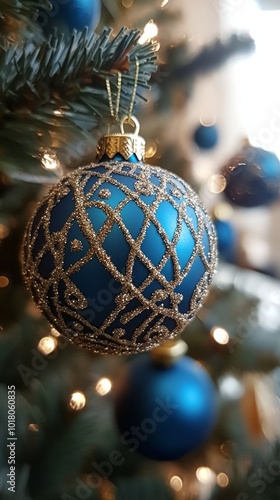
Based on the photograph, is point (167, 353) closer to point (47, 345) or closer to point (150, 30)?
point (47, 345)

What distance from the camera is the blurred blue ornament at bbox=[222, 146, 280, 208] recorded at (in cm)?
74

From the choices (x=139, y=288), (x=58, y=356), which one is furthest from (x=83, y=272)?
(x=58, y=356)

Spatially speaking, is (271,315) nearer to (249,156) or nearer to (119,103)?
(249,156)

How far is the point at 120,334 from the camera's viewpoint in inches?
14.6

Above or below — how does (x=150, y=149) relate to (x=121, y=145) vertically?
below

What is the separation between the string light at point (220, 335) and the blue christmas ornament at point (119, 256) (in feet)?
1.50

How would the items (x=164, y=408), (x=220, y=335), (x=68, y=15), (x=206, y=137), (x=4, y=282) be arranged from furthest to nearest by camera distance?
(x=206, y=137) < (x=220, y=335) < (x=4, y=282) < (x=164, y=408) < (x=68, y=15)

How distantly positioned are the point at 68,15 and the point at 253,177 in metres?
0.39

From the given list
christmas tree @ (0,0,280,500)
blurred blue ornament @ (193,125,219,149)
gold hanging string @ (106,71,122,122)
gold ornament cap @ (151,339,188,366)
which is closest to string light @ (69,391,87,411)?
christmas tree @ (0,0,280,500)

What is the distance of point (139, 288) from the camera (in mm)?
353

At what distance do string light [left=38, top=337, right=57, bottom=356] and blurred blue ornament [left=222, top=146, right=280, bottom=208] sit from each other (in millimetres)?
391

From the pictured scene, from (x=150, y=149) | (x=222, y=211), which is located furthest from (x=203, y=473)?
(x=150, y=149)

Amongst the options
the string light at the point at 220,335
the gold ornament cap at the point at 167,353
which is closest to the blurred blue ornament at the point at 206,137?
the string light at the point at 220,335

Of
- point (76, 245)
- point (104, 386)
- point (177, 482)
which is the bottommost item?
point (177, 482)
